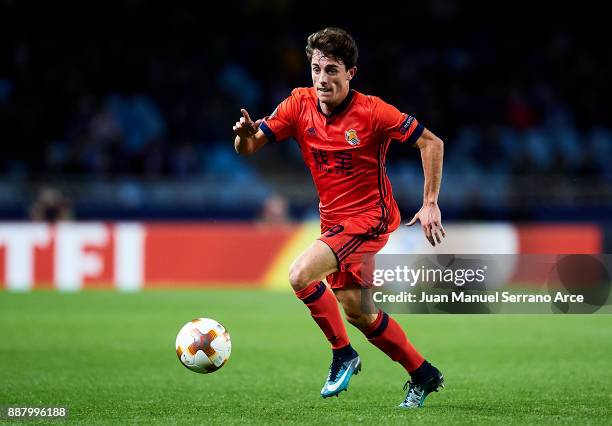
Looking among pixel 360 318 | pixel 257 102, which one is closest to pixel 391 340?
pixel 360 318

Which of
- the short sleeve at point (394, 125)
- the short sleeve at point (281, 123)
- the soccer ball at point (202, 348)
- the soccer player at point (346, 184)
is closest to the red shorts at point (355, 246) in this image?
the soccer player at point (346, 184)

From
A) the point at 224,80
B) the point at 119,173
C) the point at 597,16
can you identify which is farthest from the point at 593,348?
the point at 597,16

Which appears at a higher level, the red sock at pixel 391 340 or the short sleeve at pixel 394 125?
the short sleeve at pixel 394 125

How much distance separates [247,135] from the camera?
19.8ft

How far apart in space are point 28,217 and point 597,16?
41.3 ft

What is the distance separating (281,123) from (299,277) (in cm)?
99

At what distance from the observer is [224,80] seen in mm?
18828

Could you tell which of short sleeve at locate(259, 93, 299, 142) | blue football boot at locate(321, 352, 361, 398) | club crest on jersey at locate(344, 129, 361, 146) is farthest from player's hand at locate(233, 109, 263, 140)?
blue football boot at locate(321, 352, 361, 398)

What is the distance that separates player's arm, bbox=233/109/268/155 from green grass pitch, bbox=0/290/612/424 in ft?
4.88

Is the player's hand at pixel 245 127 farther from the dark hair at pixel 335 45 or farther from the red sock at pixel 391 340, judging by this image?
the red sock at pixel 391 340

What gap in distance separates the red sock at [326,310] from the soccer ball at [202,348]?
28.7 inches

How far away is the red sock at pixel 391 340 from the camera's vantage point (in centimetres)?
598

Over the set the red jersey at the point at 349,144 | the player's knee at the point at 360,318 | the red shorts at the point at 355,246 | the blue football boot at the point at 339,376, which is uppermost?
the red jersey at the point at 349,144

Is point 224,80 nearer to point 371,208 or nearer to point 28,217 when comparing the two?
point 28,217
